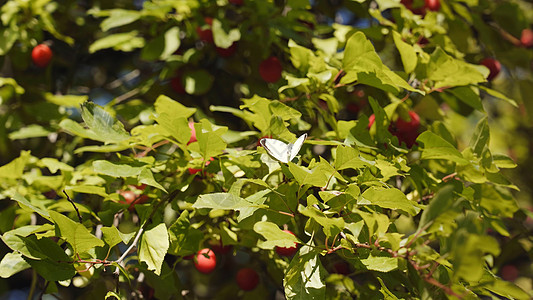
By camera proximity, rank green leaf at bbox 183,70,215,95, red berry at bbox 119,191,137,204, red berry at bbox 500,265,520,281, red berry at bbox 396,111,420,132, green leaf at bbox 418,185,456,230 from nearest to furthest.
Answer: green leaf at bbox 418,185,456,230 < red berry at bbox 119,191,137,204 < red berry at bbox 396,111,420,132 < green leaf at bbox 183,70,215,95 < red berry at bbox 500,265,520,281

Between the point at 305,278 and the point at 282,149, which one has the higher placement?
the point at 282,149

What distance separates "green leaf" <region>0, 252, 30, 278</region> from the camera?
3.08 feet

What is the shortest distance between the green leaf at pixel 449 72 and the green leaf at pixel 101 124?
2.37 ft

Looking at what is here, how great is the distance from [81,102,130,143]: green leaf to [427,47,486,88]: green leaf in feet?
2.37

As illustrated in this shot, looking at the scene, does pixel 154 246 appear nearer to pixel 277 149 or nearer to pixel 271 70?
pixel 277 149

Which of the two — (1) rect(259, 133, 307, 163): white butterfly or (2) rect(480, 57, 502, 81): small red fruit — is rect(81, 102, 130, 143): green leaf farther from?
(2) rect(480, 57, 502, 81): small red fruit

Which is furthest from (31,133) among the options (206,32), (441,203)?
(441,203)

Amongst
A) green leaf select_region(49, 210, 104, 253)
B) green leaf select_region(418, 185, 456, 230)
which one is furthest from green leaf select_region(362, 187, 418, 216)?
green leaf select_region(49, 210, 104, 253)

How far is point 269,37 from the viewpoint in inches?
56.9

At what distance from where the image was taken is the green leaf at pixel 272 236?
32.1 inches

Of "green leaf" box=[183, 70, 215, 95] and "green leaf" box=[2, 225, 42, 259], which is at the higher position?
"green leaf" box=[2, 225, 42, 259]

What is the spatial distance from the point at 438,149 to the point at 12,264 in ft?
2.99

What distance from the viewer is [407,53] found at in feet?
3.67

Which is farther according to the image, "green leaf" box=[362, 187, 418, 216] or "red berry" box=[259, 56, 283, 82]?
"red berry" box=[259, 56, 283, 82]
